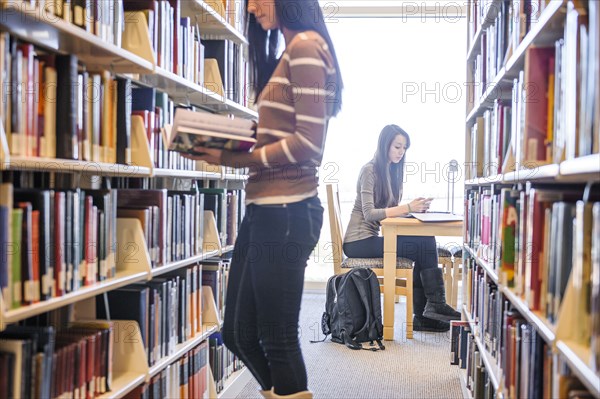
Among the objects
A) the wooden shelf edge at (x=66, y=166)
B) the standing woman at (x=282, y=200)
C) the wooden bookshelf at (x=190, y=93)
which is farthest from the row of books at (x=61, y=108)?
the standing woman at (x=282, y=200)

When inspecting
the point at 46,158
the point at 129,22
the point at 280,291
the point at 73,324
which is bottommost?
the point at 73,324

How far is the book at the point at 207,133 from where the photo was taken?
154cm

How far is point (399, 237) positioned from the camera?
12.8 feet

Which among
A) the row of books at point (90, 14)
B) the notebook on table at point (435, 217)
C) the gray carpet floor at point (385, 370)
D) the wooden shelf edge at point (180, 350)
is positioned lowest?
the gray carpet floor at point (385, 370)

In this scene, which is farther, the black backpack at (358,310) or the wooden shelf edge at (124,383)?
the black backpack at (358,310)

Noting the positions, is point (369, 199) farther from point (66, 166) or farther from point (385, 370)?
point (66, 166)

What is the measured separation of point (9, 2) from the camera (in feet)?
3.70

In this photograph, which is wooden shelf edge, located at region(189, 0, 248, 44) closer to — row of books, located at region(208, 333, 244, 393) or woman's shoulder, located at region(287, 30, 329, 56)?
woman's shoulder, located at region(287, 30, 329, 56)

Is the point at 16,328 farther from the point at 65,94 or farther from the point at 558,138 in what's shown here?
the point at 558,138

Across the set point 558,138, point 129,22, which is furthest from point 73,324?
point 558,138

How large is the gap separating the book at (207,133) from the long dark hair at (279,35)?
0.61ft

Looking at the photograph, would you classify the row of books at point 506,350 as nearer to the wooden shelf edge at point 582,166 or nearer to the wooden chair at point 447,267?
the wooden shelf edge at point 582,166

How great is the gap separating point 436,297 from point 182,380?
1.98 meters

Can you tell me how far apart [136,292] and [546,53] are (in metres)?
1.27
